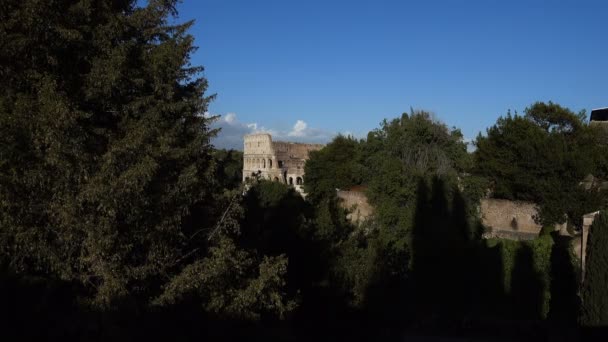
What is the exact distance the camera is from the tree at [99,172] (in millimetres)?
7883

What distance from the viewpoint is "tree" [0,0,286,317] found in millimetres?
7883

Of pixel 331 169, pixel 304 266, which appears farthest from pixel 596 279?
pixel 331 169

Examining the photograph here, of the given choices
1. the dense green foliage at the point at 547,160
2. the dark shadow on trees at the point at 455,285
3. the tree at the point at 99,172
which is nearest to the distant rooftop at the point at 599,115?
the dense green foliage at the point at 547,160

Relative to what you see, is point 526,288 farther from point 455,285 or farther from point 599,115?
point 599,115

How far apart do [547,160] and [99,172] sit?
24.1 m

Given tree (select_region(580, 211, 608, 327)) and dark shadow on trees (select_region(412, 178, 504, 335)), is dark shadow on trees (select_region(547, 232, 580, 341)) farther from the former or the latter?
tree (select_region(580, 211, 608, 327))

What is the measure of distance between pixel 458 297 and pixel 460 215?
907 centimetres

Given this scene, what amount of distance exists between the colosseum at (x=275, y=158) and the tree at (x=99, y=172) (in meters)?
47.8

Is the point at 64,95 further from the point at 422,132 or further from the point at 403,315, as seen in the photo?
the point at 422,132

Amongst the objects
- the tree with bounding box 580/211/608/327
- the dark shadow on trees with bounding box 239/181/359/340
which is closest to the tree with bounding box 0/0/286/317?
the dark shadow on trees with bounding box 239/181/359/340

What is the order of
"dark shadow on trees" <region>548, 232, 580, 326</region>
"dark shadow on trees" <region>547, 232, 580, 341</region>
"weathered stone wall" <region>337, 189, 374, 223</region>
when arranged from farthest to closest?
"weathered stone wall" <region>337, 189, 374, 223</region> → "dark shadow on trees" <region>548, 232, 580, 326</region> → "dark shadow on trees" <region>547, 232, 580, 341</region>

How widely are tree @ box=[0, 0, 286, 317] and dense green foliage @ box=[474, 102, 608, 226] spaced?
19.5 metres

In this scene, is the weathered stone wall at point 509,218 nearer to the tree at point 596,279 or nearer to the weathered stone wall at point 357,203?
the weathered stone wall at point 357,203

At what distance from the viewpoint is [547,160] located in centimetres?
2680
